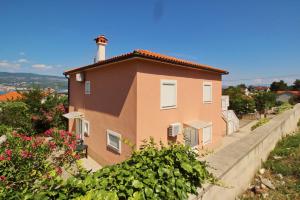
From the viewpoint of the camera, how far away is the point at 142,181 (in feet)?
9.45

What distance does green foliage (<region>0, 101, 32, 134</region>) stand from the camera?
659 inches

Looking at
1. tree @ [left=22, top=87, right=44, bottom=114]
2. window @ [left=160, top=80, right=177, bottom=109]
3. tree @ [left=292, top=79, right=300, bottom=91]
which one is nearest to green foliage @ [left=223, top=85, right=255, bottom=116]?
window @ [left=160, top=80, right=177, bottom=109]

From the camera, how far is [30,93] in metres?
19.1

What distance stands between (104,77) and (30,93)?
11.9 metres

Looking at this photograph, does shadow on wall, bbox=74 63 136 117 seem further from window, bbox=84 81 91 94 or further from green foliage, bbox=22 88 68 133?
green foliage, bbox=22 88 68 133

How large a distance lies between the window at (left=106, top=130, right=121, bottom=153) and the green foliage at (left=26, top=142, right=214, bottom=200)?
762 centimetres

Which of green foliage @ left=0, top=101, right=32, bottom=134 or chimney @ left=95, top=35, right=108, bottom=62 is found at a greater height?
chimney @ left=95, top=35, right=108, bottom=62

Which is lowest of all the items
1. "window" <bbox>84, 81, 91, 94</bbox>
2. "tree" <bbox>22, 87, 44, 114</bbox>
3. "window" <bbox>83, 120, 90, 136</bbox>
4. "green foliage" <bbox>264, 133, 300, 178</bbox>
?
"green foliage" <bbox>264, 133, 300, 178</bbox>

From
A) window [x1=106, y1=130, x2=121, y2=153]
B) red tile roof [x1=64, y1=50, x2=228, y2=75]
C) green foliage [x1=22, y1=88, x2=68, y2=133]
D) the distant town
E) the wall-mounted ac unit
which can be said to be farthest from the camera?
the distant town

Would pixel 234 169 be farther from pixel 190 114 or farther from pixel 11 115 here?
pixel 11 115

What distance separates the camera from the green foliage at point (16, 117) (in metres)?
16.7

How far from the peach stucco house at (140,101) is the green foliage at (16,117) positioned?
205 inches

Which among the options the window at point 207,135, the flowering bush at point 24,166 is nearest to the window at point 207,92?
the window at point 207,135

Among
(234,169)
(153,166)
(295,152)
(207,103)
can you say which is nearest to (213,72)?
(207,103)
